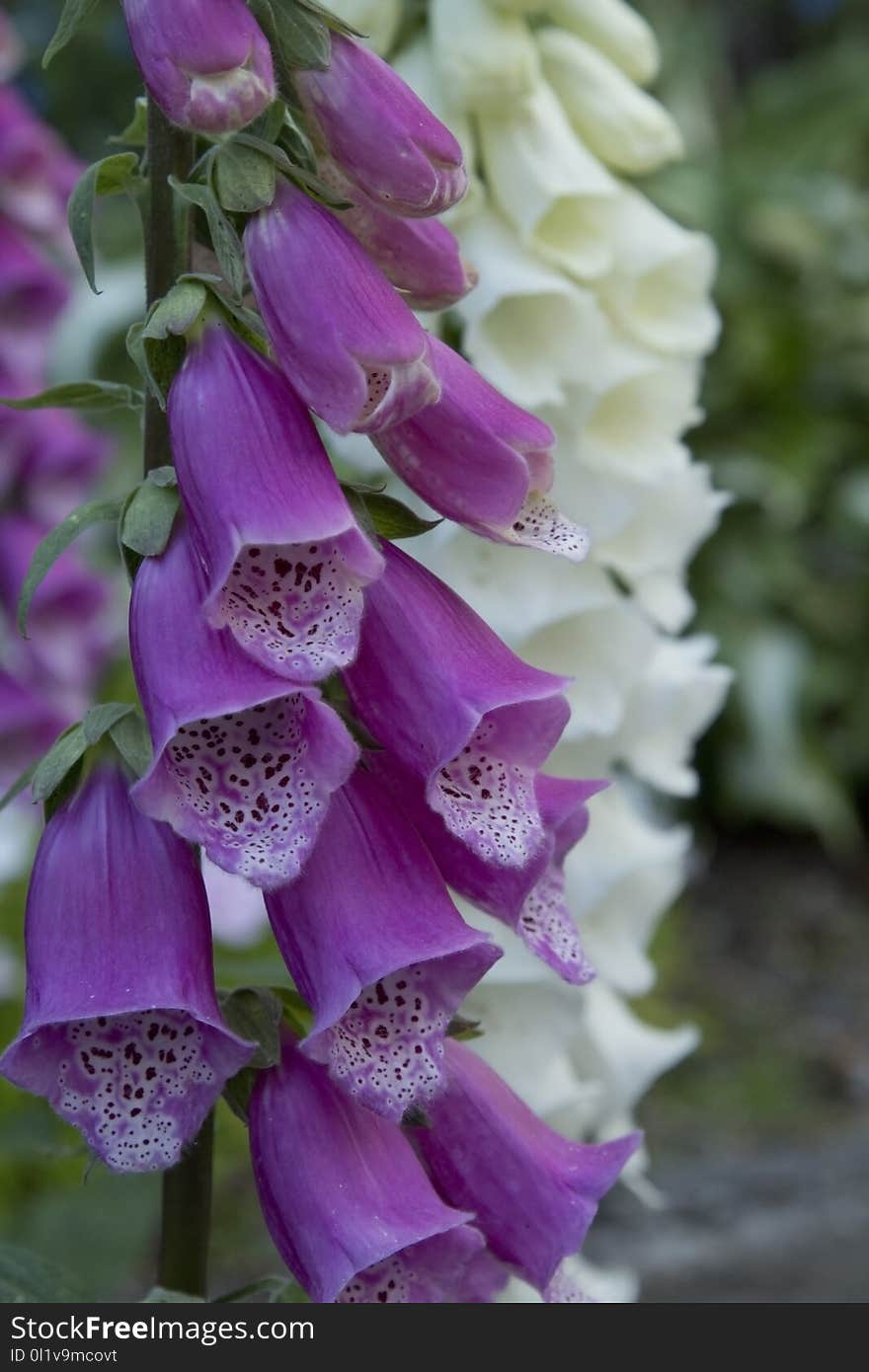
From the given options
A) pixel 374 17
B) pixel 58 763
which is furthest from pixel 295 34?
pixel 374 17

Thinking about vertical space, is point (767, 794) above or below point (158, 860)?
below

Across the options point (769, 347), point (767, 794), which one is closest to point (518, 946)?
point (767, 794)

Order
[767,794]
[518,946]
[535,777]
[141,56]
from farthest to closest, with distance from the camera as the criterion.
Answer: [767,794]
[518,946]
[535,777]
[141,56]

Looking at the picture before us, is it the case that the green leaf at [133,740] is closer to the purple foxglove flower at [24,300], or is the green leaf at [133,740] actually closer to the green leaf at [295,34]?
the green leaf at [295,34]

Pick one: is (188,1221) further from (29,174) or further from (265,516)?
(29,174)

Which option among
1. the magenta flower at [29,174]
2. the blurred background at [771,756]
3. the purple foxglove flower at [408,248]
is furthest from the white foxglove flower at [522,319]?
the blurred background at [771,756]
